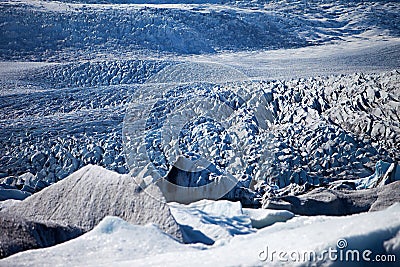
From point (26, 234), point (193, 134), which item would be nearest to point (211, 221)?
point (26, 234)

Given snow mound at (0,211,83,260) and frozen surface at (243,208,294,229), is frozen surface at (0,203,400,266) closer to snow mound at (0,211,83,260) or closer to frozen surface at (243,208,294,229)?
snow mound at (0,211,83,260)

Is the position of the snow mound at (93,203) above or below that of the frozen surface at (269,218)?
above

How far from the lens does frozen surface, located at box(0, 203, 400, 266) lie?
1.99m

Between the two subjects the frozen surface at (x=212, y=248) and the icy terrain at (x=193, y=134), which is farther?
the icy terrain at (x=193, y=134)

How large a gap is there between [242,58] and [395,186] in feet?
31.6

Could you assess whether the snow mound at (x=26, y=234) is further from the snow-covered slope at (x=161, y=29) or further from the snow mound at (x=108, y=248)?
the snow-covered slope at (x=161, y=29)

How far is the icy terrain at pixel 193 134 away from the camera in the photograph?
2539 mm

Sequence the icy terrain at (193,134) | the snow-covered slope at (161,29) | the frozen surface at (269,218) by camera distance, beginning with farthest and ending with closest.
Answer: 1. the snow-covered slope at (161,29)
2. the frozen surface at (269,218)
3. the icy terrain at (193,134)

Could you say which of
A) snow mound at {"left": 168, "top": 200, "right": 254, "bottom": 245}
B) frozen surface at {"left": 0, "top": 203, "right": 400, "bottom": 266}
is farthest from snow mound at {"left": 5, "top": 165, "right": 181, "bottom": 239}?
Answer: frozen surface at {"left": 0, "top": 203, "right": 400, "bottom": 266}

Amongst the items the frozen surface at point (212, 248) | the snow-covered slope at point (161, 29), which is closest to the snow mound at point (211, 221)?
the frozen surface at point (212, 248)

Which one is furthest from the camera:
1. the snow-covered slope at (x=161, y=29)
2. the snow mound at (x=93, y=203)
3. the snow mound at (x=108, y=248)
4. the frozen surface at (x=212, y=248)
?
the snow-covered slope at (x=161, y=29)

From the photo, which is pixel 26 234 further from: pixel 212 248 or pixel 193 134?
pixel 193 134

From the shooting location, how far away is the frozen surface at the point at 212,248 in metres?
1.99

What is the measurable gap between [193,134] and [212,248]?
174 inches
